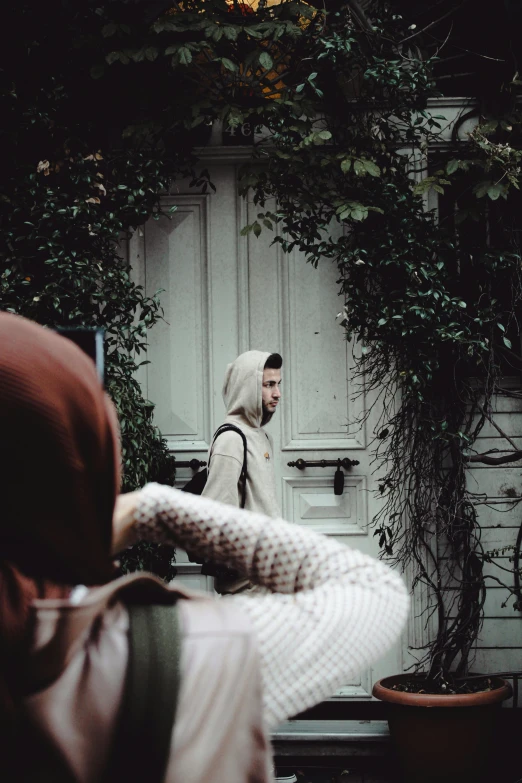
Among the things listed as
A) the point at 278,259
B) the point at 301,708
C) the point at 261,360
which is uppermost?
the point at 278,259

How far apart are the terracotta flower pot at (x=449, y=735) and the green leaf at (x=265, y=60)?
3066mm

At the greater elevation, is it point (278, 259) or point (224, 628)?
point (278, 259)

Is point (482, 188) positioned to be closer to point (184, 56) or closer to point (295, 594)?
point (184, 56)

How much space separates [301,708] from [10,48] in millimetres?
4463

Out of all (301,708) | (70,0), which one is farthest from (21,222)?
(301,708)

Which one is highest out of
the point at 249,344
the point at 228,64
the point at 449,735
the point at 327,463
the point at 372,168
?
the point at 228,64

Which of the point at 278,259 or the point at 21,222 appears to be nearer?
the point at 21,222

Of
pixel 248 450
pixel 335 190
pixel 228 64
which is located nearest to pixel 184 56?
pixel 228 64

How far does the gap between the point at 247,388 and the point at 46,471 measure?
10.6 ft

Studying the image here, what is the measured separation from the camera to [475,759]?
4.20 meters

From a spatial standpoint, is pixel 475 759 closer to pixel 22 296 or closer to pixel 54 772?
pixel 22 296

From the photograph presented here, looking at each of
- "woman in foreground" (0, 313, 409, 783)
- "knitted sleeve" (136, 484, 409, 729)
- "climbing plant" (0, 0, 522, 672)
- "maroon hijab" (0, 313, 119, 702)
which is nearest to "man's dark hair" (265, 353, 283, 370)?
"climbing plant" (0, 0, 522, 672)

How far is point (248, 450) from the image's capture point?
12.5 ft

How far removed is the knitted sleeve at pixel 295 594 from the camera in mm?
876
